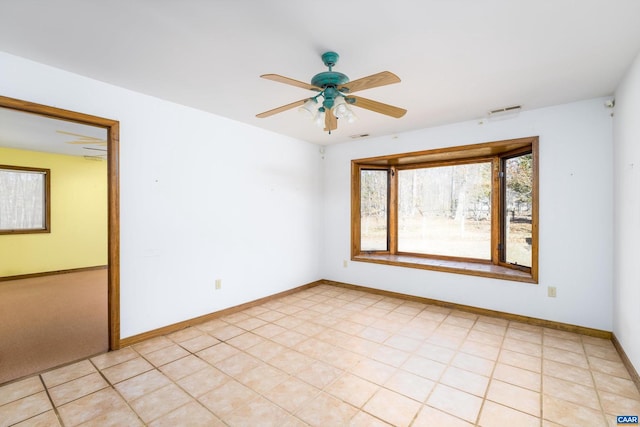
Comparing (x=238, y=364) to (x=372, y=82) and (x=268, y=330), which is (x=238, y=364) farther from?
(x=372, y=82)

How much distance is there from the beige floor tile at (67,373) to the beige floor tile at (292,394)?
1534 millimetres

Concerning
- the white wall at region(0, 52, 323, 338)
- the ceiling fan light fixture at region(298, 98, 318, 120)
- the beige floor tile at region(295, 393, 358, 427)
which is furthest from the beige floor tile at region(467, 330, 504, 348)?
the ceiling fan light fixture at region(298, 98, 318, 120)

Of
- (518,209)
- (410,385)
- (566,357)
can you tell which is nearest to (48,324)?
(410,385)

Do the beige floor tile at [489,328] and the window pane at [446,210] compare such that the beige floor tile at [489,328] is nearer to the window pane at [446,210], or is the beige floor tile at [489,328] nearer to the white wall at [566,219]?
the white wall at [566,219]

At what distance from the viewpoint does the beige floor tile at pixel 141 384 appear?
2.04 metres

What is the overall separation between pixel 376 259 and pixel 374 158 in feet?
5.18

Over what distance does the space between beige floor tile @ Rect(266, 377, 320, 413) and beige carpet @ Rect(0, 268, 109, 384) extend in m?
1.80

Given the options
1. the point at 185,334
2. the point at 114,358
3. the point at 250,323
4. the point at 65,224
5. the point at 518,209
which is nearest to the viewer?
the point at 114,358

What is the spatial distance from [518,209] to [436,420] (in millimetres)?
2907

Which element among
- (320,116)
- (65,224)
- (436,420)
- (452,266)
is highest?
(320,116)

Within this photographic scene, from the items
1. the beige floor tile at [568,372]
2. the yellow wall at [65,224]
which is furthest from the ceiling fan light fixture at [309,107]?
the yellow wall at [65,224]

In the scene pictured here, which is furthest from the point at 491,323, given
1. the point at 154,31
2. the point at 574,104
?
the point at 154,31

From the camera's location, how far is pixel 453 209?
442 centimetres

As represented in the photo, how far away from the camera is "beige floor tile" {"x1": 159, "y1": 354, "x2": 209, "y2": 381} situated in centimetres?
228
